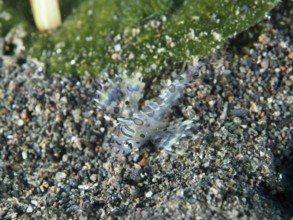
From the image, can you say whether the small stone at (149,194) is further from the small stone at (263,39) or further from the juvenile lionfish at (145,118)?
the small stone at (263,39)

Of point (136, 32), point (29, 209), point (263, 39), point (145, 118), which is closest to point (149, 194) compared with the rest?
point (145, 118)

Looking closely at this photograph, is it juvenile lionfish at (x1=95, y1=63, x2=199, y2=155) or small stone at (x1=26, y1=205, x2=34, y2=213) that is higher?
juvenile lionfish at (x1=95, y1=63, x2=199, y2=155)

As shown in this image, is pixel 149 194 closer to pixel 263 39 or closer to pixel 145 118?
pixel 145 118

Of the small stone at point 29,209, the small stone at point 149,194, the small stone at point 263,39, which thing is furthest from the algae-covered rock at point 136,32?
the small stone at point 29,209

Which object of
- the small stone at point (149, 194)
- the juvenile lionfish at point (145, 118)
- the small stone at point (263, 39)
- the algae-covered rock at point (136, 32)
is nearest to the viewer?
the small stone at point (149, 194)

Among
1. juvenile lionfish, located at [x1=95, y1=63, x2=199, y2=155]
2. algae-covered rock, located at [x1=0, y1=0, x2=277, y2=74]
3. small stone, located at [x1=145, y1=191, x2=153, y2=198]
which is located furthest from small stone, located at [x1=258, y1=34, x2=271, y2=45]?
small stone, located at [x1=145, y1=191, x2=153, y2=198]

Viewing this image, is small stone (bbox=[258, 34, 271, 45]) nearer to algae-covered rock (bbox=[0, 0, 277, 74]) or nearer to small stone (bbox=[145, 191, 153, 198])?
algae-covered rock (bbox=[0, 0, 277, 74])

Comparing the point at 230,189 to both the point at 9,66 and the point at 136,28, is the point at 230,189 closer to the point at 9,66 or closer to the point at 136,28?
the point at 136,28

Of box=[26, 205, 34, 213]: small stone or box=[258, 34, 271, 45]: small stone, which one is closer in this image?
box=[26, 205, 34, 213]: small stone
